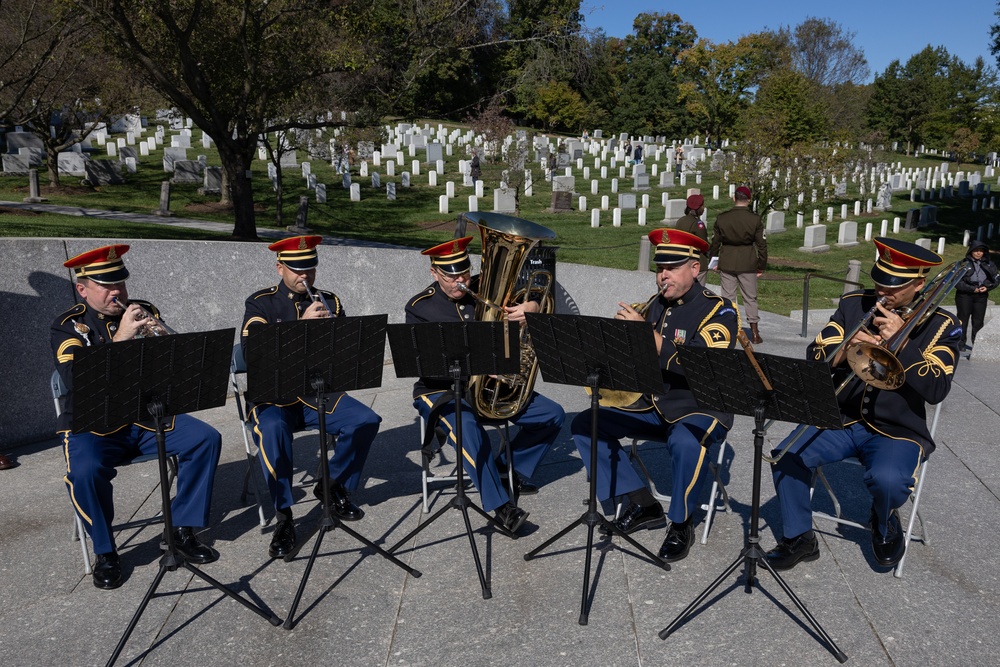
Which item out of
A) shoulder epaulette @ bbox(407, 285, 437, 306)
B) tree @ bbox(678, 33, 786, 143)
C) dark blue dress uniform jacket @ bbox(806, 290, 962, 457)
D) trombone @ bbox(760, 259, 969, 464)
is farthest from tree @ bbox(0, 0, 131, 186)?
tree @ bbox(678, 33, 786, 143)

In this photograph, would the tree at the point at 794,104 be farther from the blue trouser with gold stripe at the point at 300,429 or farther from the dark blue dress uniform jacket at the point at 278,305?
the blue trouser with gold stripe at the point at 300,429

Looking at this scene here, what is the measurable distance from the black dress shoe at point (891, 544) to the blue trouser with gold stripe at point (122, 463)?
3.79m

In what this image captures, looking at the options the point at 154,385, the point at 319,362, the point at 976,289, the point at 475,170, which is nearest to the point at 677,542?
the point at 319,362

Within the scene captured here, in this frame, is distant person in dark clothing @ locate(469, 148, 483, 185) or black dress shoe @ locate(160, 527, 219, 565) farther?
distant person in dark clothing @ locate(469, 148, 483, 185)

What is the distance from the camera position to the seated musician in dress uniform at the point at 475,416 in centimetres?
517

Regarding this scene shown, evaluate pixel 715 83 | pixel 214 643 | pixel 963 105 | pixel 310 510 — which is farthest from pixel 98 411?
pixel 963 105

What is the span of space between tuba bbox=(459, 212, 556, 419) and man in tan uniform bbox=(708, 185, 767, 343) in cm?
535

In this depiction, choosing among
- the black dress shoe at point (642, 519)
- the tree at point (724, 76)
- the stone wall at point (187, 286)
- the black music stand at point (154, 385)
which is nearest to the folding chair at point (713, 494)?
the black dress shoe at point (642, 519)

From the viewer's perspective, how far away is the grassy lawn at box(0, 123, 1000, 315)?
16.5 m

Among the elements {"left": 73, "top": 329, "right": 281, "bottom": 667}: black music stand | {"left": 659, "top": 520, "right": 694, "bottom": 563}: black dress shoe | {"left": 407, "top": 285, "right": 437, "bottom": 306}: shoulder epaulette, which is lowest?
{"left": 659, "top": 520, "right": 694, "bottom": 563}: black dress shoe

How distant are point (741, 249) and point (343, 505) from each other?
6.72 m

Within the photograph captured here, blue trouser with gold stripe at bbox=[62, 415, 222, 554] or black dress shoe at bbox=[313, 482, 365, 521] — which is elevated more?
blue trouser with gold stripe at bbox=[62, 415, 222, 554]

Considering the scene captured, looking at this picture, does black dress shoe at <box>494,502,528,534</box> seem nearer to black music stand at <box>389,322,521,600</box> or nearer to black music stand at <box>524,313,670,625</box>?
black music stand at <box>389,322,521,600</box>

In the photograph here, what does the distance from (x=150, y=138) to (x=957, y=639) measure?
34.8 meters
